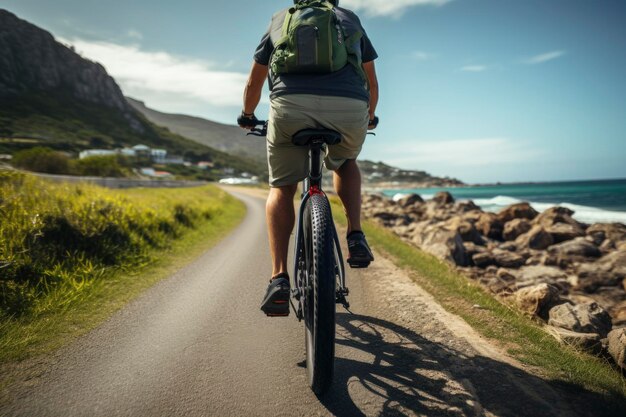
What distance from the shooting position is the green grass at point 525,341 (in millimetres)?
1989

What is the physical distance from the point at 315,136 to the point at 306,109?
6.6 inches

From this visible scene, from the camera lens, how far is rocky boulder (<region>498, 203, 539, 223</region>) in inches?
682

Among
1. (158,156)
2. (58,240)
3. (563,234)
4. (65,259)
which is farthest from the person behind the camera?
(158,156)

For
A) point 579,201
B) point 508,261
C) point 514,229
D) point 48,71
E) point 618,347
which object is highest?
point 48,71

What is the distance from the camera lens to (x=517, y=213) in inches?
698

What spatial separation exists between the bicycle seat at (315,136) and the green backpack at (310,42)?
0.34 m

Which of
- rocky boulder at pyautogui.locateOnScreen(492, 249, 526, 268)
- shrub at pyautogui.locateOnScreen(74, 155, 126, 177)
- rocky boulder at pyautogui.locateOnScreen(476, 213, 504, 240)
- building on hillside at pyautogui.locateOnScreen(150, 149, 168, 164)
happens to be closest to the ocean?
rocky boulder at pyautogui.locateOnScreen(476, 213, 504, 240)

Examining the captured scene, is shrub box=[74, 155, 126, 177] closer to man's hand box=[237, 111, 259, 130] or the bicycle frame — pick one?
man's hand box=[237, 111, 259, 130]

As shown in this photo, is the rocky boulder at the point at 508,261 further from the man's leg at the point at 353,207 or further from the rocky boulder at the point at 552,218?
the man's leg at the point at 353,207

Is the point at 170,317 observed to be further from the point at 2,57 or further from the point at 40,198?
the point at 2,57

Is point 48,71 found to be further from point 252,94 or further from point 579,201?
point 579,201

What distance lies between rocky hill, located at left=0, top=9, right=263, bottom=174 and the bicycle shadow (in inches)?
2428

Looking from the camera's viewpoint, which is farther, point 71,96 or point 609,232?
point 71,96

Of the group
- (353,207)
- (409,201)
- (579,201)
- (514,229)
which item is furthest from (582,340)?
(579,201)
